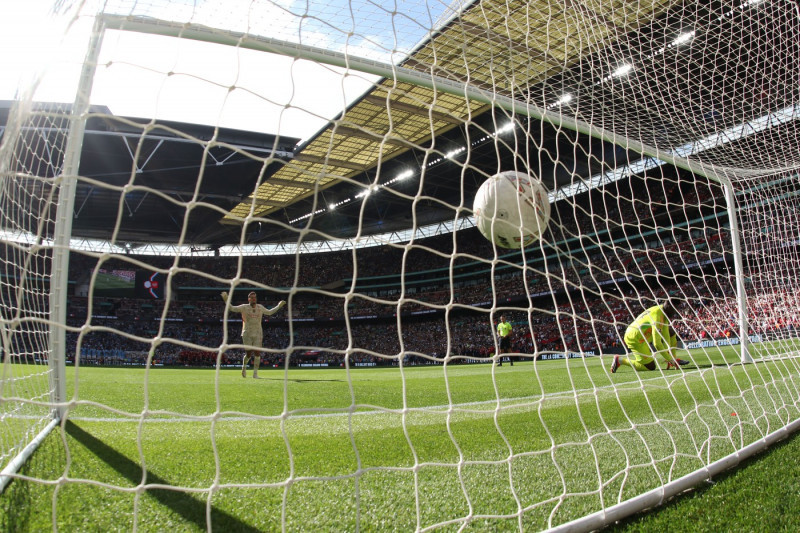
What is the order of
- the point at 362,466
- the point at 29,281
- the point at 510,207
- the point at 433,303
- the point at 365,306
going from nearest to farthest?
the point at 362,466 < the point at 29,281 < the point at 510,207 < the point at 433,303 < the point at 365,306

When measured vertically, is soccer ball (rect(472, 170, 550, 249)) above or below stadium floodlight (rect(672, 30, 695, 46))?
below

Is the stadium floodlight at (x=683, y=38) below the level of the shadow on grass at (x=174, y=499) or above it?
above

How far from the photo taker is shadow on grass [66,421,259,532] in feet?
4.67

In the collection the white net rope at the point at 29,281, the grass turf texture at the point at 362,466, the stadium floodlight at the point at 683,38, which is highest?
the stadium floodlight at the point at 683,38

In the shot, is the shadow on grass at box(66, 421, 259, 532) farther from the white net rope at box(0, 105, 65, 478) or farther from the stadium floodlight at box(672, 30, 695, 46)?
the stadium floodlight at box(672, 30, 695, 46)

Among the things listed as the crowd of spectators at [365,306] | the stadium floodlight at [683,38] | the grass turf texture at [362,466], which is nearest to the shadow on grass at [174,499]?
the grass turf texture at [362,466]

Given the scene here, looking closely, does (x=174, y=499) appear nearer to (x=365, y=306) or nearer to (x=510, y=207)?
(x=510, y=207)

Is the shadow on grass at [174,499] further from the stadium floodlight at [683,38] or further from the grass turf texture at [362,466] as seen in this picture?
the stadium floodlight at [683,38]

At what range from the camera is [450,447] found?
7.73 ft

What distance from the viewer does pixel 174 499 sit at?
5.31 feet

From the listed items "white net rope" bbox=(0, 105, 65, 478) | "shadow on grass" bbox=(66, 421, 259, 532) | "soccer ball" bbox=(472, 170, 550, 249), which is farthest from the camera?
"soccer ball" bbox=(472, 170, 550, 249)

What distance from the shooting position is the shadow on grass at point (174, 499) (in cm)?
142

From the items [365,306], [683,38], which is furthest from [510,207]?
[365,306]

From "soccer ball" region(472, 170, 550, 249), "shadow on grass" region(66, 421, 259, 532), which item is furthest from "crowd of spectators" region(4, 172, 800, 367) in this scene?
"shadow on grass" region(66, 421, 259, 532)
